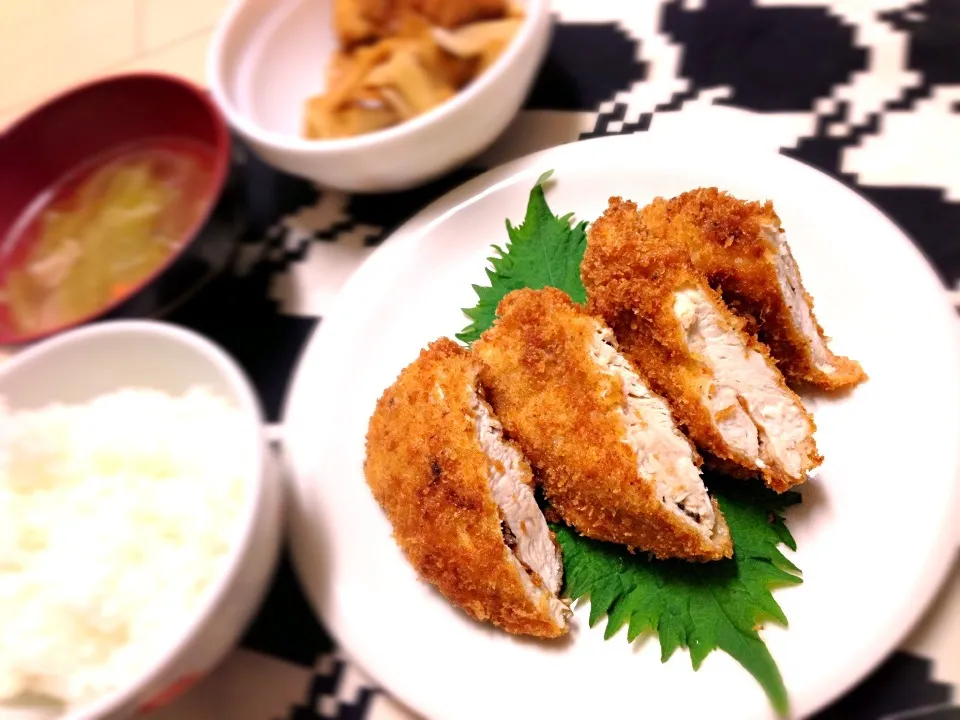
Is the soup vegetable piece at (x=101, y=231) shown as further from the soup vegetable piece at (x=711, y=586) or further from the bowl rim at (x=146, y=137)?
the soup vegetable piece at (x=711, y=586)

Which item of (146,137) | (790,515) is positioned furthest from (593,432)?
(146,137)

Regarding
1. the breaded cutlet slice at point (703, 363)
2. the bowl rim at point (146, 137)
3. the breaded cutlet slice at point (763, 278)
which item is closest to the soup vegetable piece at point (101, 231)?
the bowl rim at point (146, 137)

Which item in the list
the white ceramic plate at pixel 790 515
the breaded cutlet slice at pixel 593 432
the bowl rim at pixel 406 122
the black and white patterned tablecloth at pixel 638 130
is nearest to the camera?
the white ceramic plate at pixel 790 515

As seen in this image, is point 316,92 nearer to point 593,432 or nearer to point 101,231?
point 101,231

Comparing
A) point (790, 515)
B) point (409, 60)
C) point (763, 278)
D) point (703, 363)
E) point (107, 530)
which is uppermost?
point (409, 60)

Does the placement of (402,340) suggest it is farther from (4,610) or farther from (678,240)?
(4,610)
